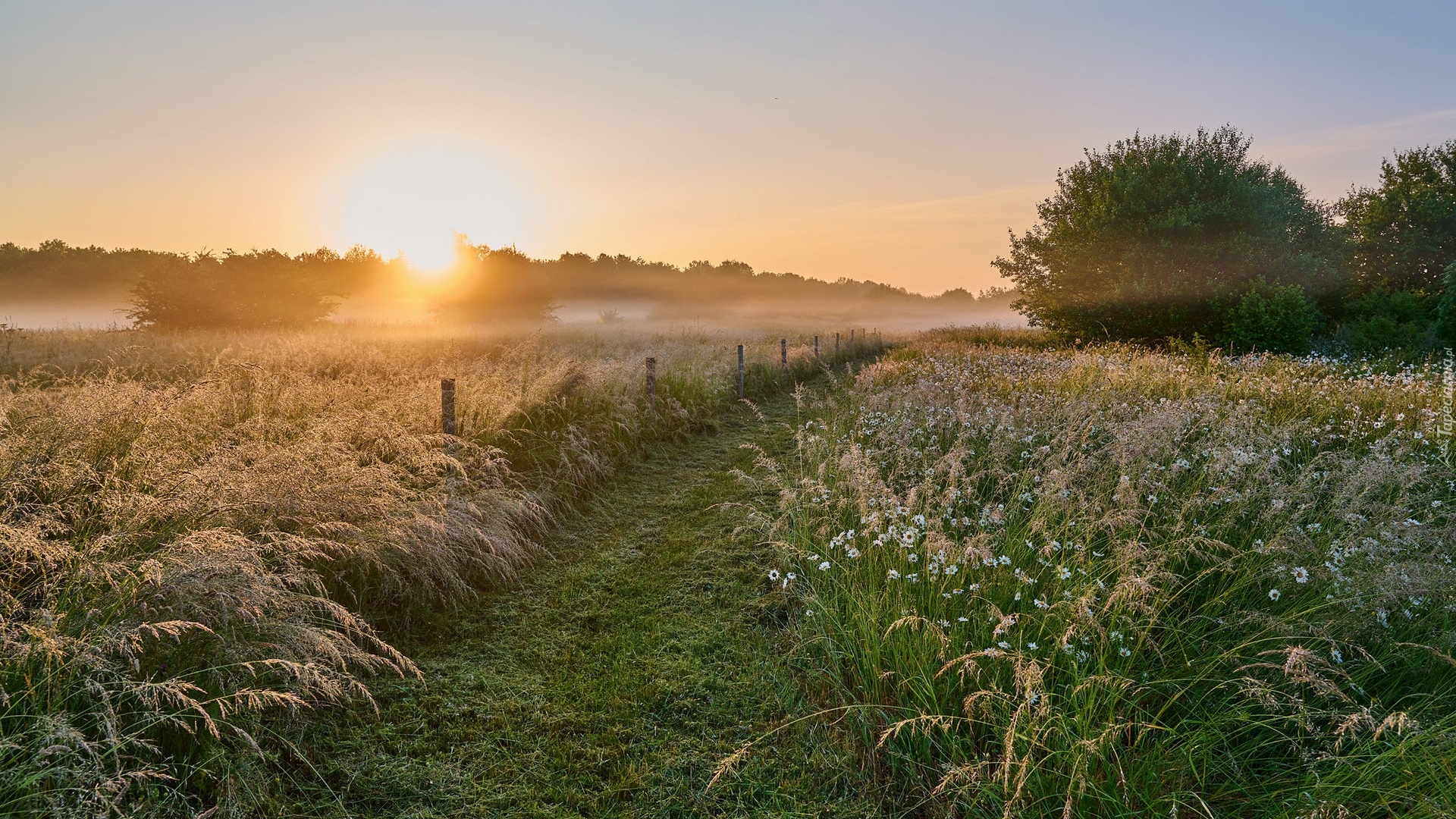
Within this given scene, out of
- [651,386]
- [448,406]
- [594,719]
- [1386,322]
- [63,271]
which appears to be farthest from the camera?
[63,271]

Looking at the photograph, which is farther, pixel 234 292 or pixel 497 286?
pixel 497 286

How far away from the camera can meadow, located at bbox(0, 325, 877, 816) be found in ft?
8.09

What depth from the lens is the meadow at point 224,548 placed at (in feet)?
8.09

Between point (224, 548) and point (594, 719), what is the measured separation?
2171mm

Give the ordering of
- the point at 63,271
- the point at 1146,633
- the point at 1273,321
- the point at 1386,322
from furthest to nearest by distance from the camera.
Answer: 1. the point at 63,271
2. the point at 1386,322
3. the point at 1273,321
4. the point at 1146,633

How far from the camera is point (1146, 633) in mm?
2979

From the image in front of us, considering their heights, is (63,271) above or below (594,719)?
above

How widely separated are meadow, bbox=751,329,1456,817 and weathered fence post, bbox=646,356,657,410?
5420mm

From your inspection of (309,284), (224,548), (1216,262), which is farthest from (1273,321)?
(309,284)

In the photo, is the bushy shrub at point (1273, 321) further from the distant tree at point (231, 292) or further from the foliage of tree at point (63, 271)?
the foliage of tree at point (63, 271)

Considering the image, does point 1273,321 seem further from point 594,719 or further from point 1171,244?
point 594,719

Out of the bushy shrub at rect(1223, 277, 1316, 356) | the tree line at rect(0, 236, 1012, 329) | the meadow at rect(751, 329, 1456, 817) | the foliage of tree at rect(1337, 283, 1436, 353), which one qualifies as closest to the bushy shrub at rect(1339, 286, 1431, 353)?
the foliage of tree at rect(1337, 283, 1436, 353)

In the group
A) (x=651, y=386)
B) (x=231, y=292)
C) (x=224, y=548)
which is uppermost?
(x=231, y=292)

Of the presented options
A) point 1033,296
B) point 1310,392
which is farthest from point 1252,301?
point 1310,392
